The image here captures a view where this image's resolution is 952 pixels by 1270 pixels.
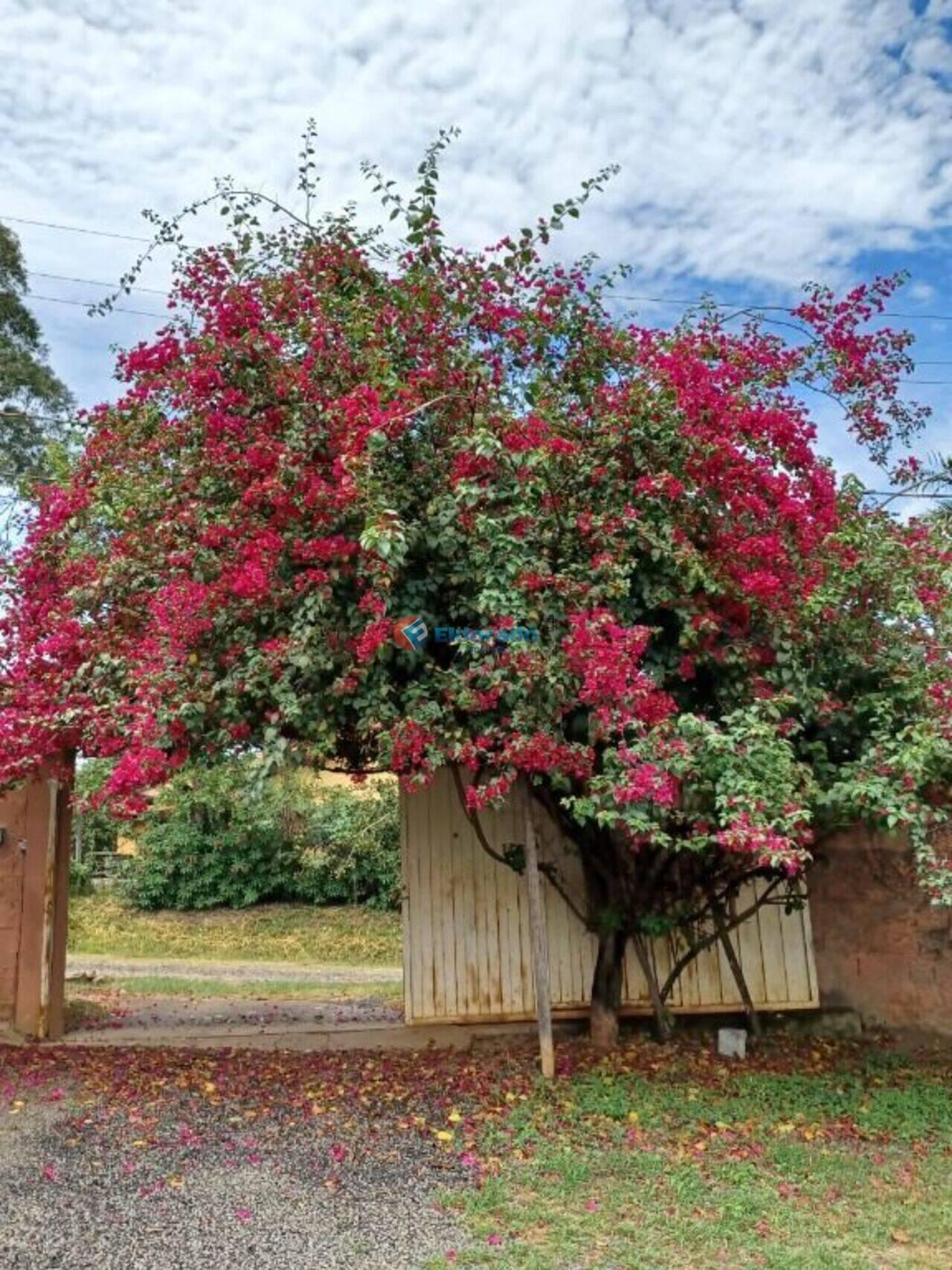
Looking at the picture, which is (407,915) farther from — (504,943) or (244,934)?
(244,934)

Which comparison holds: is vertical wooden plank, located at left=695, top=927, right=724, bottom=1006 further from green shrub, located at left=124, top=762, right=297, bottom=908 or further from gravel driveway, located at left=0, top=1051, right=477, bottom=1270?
green shrub, located at left=124, top=762, right=297, bottom=908

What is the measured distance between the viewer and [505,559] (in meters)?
4.25

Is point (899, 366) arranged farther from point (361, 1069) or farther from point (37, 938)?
point (37, 938)

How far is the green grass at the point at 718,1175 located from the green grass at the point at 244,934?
30.2ft

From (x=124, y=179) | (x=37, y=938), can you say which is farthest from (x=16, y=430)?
(x=37, y=938)

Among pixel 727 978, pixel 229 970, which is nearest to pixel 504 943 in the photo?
pixel 727 978

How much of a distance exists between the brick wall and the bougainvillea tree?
0.99 m

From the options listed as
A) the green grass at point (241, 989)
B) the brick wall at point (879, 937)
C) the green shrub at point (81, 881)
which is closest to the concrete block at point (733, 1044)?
the brick wall at point (879, 937)

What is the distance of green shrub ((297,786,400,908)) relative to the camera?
15297 mm

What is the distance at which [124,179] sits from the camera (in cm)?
700

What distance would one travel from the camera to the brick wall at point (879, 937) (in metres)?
5.77

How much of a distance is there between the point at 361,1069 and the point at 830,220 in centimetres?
647

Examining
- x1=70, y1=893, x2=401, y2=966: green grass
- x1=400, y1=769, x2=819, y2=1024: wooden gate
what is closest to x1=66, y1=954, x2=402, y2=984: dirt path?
x1=70, y1=893, x2=401, y2=966: green grass

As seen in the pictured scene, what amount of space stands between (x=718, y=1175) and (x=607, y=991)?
7.15 ft
